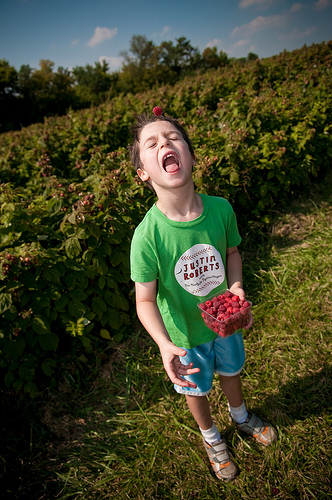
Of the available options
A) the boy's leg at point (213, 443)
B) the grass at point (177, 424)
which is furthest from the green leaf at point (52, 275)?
the boy's leg at point (213, 443)

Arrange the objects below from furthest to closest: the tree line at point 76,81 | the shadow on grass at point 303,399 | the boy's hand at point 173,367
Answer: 1. the tree line at point 76,81
2. the shadow on grass at point 303,399
3. the boy's hand at point 173,367

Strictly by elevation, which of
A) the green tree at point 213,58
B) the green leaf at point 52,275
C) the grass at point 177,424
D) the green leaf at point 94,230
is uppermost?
the green tree at point 213,58

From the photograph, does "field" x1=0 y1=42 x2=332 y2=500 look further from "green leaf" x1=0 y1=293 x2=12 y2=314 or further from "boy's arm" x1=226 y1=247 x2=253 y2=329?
"boy's arm" x1=226 y1=247 x2=253 y2=329

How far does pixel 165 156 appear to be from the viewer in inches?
48.5

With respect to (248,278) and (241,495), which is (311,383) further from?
(248,278)

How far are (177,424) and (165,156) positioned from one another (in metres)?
1.70

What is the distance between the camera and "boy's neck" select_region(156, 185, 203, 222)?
4.24 ft

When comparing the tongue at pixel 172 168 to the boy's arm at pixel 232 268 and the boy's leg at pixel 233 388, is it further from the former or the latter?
the boy's leg at pixel 233 388

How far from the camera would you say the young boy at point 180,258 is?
1243 mm

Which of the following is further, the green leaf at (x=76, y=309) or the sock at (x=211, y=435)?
the green leaf at (x=76, y=309)

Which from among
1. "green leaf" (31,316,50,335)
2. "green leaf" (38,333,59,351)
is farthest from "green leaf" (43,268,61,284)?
"green leaf" (38,333,59,351)

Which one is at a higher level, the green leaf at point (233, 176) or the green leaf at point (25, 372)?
the green leaf at point (233, 176)

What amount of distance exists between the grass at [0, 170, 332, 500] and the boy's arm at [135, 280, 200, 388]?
35.9 inches

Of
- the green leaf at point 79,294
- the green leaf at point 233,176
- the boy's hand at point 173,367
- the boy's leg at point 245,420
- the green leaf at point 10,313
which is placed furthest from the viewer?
the green leaf at point 233,176
